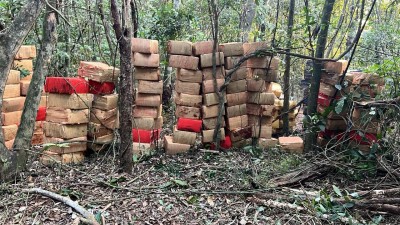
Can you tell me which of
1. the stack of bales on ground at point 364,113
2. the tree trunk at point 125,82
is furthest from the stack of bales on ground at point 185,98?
→ the stack of bales on ground at point 364,113

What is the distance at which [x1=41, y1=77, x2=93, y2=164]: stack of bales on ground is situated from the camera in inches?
190

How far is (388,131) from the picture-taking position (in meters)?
4.61

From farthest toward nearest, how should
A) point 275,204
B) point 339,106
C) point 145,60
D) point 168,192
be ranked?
point 145,60, point 339,106, point 168,192, point 275,204

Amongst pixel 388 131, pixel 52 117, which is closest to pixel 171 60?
pixel 52 117

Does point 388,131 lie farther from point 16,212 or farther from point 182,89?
point 16,212

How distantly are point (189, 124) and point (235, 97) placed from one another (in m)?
0.83

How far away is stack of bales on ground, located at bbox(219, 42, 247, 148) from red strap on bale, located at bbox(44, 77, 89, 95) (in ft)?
6.78

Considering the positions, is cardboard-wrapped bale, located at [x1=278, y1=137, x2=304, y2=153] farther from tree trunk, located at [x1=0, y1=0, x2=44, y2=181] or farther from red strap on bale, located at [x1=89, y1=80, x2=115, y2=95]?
tree trunk, located at [x1=0, y1=0, x2=44, y2=181]

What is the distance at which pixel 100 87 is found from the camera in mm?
5102

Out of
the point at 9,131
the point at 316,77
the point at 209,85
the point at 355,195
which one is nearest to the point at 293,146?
the point at 316,77

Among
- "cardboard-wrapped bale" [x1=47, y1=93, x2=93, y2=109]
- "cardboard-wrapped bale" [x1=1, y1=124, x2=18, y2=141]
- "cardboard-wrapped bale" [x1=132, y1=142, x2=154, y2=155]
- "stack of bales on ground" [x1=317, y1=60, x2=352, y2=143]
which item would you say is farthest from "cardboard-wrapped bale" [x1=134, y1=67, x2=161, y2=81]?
"stack of bales on ground" [x1=317, y1=60, x2=352, y2=143]

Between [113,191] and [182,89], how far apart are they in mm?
2109

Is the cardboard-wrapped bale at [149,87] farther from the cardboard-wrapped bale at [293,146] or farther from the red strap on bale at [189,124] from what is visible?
the cardboard-wrapped bale at [293,146]

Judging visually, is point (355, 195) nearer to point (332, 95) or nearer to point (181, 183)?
point (181, 183)
